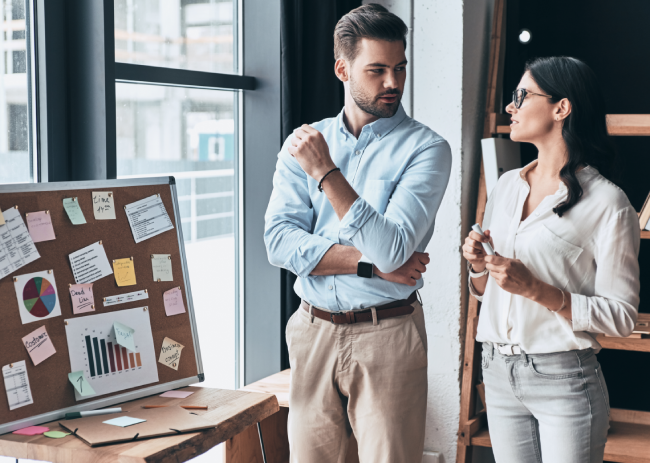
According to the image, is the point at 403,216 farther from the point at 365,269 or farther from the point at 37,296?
the point at 37,296

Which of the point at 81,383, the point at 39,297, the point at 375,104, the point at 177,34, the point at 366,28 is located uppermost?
the point at 177,34

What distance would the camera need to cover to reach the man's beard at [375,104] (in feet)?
5.40

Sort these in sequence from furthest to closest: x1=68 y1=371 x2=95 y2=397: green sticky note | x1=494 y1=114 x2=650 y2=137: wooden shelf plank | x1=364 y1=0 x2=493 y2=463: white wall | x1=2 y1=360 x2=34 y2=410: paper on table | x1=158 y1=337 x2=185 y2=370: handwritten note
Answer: x1=364 y1=0 x2=493 y2=463: white wall, x1=494 y1=114 x2=650 y2=137: wooden shelf plank, x1=158 y1=337 x2=185 y2=370: handwritten note, x1=68 y1=371 x2=95 y2=397: green sticky note, x1=2 y1=360 x2=34 y2=410: paper on table

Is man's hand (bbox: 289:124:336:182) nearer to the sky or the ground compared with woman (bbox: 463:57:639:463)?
nearer to the sky

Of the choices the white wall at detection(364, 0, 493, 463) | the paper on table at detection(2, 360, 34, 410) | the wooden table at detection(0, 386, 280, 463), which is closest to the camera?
the wooden table at detection(0, 386, 280, 463)

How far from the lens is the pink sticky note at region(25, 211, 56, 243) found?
145 cm

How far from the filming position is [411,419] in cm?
163

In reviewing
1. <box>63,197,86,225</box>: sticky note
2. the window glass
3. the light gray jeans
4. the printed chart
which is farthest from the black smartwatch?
the window glass

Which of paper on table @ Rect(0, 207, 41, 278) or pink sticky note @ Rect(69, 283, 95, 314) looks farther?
pink sticky note @ Rect(69, 283, 95, 314)

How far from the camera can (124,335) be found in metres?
1.59

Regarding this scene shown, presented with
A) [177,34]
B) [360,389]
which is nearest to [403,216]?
[360,389]

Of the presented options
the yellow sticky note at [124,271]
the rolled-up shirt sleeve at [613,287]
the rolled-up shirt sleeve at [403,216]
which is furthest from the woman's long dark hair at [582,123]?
the yellow sticky note at [124,271]

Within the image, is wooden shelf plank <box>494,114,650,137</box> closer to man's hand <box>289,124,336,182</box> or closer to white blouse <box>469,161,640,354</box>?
white blouse <box>469,161,640,354</box>

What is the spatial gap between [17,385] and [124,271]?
37 centimetres
